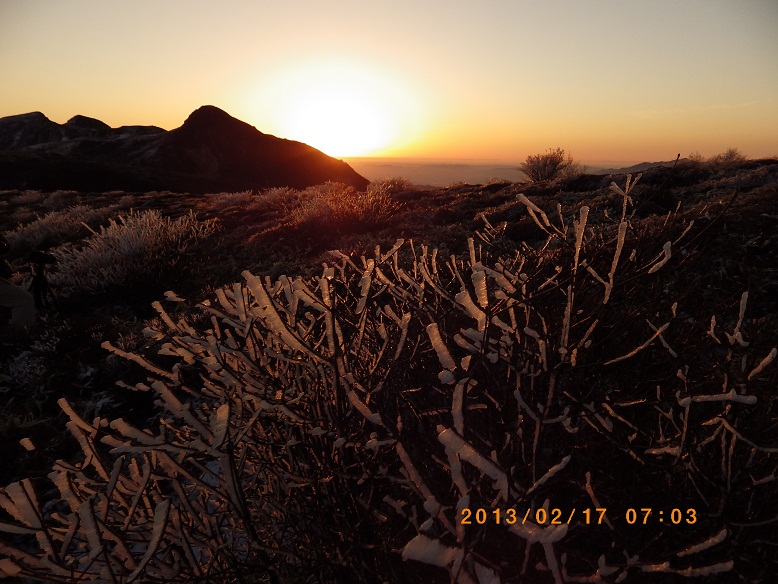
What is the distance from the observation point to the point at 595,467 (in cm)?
172

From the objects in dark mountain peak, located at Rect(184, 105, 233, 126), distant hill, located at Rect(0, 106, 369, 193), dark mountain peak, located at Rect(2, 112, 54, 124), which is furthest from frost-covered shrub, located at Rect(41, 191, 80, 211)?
dark mountain peak, located at Rect(2, 112, 54, 124)

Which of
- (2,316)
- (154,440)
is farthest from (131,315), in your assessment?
(154,440)

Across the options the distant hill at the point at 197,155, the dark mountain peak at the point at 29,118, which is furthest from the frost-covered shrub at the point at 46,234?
the dark mountain peak at the point at 29,118

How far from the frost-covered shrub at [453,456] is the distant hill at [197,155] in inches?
1987

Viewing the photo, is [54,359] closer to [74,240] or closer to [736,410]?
[736,410]

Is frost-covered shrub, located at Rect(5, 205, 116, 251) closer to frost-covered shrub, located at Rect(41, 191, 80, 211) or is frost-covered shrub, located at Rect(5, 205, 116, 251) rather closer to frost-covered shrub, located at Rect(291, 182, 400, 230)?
frost-covered shrub, located at Rect(291, 182, 400, 230)

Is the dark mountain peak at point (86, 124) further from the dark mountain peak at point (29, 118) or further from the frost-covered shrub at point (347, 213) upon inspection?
the frost-covered shrub at point (347, 213)

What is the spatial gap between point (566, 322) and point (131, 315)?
698 cm

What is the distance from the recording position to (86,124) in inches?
3401

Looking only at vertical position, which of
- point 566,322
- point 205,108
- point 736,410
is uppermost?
point 205,108

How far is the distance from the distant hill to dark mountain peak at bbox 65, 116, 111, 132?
562 cm

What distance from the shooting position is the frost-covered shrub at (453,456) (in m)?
1.11

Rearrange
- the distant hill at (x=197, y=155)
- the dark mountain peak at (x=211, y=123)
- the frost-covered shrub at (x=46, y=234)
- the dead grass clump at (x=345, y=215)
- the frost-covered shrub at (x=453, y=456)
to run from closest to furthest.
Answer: the frost-covered shrub at (x=453, y=456) < the dead grass clump at (x=345, y=215) < the frost-covered shrub at (x=46, y=234) < the distant hill at (x=197, y=155) < the dark mountain peak at (x=211, y=123)

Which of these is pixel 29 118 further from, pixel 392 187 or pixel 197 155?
pixel 392 187
